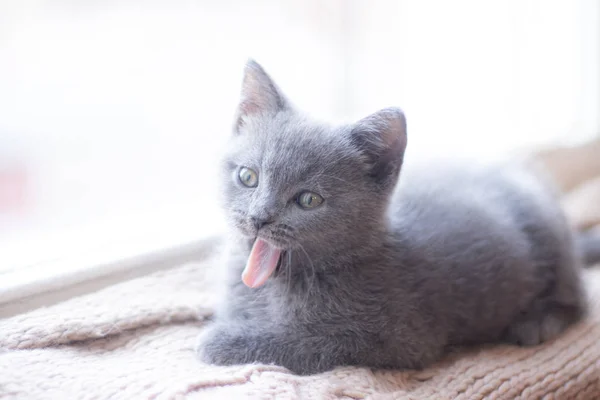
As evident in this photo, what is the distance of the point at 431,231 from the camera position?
1128 mm

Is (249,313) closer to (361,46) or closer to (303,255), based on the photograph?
(303,255)

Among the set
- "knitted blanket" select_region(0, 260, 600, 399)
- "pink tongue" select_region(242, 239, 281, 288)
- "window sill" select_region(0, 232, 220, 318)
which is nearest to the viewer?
"knitted blanket" select_region(0, 260, 600, 399)

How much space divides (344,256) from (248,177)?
0.21 metres

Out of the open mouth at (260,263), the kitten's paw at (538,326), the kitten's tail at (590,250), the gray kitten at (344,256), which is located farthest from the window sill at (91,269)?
the kitten's tail at (590,250)

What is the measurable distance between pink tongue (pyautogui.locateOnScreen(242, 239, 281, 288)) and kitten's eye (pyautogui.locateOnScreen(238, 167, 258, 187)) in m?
0.10

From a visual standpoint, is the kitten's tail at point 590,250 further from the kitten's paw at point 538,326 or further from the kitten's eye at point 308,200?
the kitten's eye at point 308,200

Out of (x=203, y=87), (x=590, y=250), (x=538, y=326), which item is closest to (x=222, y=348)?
(x=538, y=326)

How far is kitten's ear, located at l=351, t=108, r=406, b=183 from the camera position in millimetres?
966

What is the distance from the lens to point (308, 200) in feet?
3.17

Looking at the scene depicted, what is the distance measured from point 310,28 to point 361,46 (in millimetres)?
197

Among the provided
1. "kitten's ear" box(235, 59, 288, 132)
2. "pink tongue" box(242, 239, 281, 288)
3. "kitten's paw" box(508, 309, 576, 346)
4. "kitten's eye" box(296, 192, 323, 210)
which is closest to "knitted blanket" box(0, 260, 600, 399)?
"kitten's paw" box(508, 309, 576, 346)

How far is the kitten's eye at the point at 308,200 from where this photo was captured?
0.96 metres

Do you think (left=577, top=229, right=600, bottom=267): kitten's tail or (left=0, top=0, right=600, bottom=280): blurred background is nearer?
(left=0, top=0, right=600, bottom=280): blurred background

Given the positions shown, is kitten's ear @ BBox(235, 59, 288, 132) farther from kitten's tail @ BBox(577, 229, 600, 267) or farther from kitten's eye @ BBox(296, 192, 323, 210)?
kitten's tail @ BBox(577, 229, 600, 267)
